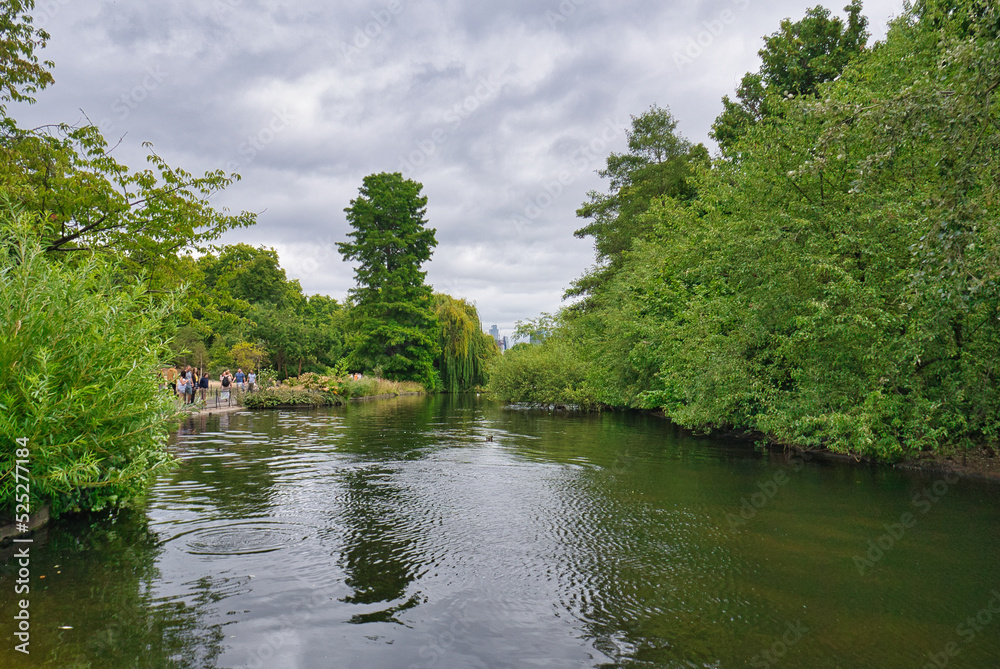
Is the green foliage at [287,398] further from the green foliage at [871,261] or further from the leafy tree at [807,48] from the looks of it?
the leafy tree at [807,48]

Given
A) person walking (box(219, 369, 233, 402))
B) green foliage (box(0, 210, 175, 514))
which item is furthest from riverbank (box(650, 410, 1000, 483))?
person walking (box(219, 369, 233, 402))

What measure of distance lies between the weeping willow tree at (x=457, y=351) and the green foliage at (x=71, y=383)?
4252 cm

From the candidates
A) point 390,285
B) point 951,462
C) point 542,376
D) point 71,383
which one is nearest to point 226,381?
point 542,376

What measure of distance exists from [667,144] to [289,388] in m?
28.3

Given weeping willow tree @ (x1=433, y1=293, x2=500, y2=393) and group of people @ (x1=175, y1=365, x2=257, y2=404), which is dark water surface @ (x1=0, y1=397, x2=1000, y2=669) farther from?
weeping willow tree @ (x1=433, y1=293, x2=500, y2=393)

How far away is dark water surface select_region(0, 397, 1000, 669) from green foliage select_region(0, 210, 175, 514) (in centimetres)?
82

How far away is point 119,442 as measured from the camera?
265 inches

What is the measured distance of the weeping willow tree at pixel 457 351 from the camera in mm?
50000

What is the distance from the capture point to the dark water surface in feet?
14.0

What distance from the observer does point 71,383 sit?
5.87 meters

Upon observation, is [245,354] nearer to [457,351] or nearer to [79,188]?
[457,351]

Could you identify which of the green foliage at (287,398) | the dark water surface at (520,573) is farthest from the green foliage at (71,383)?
the green foliage at (287,398)

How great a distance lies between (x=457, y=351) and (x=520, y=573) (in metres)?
44.2

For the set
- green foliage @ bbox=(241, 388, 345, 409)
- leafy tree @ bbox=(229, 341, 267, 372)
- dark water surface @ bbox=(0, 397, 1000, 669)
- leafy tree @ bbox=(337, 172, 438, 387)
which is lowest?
dark water surface @ bbox=(0, 397, 1000, 669)
